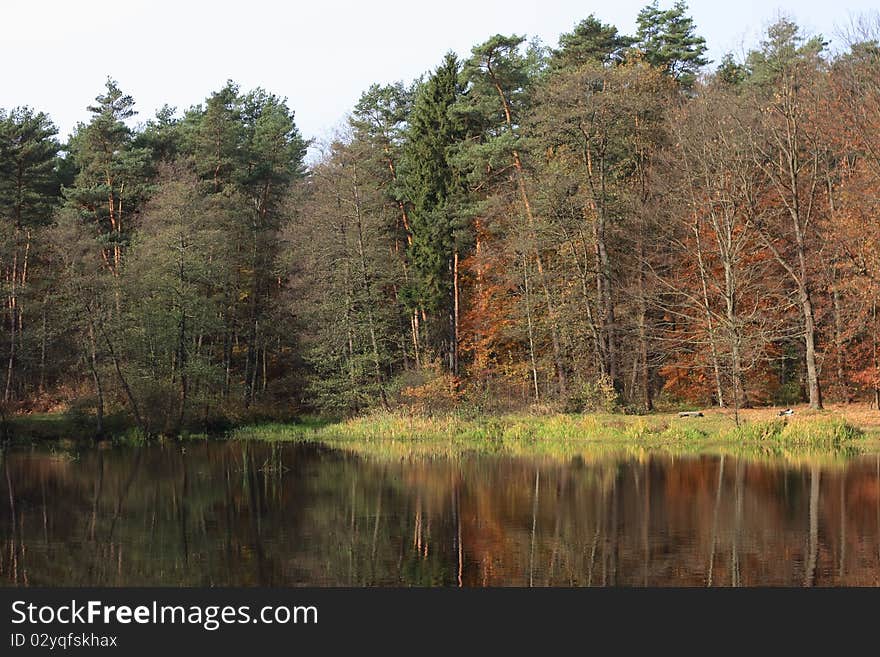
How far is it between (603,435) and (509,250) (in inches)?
412

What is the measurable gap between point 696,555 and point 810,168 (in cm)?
2763

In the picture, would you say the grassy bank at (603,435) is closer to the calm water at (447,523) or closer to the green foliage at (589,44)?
the calm water at (447,523)

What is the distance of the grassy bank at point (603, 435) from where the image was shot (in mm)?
28203

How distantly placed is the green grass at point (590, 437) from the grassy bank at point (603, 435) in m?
0.03

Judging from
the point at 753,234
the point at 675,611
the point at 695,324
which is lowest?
the point at 675,611

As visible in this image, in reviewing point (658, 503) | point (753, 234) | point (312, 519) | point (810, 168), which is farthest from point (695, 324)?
point (312, 519)

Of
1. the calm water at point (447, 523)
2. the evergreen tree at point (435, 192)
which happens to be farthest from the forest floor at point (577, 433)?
the evergreen tree at point (435, 192)

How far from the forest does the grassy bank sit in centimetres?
221

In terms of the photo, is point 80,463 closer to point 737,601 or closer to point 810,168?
point 737,601

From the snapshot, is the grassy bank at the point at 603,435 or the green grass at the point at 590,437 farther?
the grassy bank at the point at 603,435

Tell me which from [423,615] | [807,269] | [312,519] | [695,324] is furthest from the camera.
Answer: [695,324]

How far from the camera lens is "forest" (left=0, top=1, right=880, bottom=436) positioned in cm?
3612

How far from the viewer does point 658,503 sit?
19812mm

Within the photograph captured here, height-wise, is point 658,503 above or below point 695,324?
below
